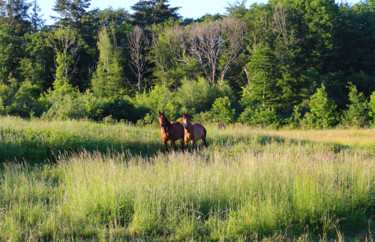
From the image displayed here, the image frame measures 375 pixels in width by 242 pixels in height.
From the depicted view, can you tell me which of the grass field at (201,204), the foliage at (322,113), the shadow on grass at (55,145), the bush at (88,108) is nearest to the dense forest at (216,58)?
the foliage at (322,113)

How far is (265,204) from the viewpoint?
5.50 metres

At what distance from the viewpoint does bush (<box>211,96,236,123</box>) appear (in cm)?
3247

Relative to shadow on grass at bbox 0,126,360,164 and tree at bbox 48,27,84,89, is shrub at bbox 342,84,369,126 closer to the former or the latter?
shadow on grass at bbox 0,126,360,164

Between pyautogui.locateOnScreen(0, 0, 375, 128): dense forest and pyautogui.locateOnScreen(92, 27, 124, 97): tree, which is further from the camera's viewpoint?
pyautogui.locateOnScreen(92, 27, 124, 97): tree

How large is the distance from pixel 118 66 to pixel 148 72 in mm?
6262

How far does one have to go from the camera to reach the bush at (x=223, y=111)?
32.5 metres

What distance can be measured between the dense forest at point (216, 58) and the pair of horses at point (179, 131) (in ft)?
62.6

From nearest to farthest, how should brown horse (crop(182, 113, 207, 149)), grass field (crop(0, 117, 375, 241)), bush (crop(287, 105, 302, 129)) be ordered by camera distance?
grass field (crop(0, 117, 375, 241)), brown horse (crop(182, 113, 207, 149)), bush (crop(287, 105, 302, 129))

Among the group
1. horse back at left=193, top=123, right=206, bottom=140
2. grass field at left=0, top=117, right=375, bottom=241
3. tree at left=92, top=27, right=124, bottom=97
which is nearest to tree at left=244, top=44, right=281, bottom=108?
tree at left=92, top=27, right=124, bottom=97

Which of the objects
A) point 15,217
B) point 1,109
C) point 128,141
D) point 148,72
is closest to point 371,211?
point 15,217

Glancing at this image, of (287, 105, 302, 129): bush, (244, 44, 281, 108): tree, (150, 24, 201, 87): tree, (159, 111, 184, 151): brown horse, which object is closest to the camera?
(159, 111, 184, 151): brown horse

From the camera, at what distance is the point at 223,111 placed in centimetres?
3275

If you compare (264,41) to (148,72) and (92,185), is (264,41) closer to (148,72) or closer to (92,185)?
(148,72)

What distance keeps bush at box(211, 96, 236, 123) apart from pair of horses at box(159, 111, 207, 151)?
1960 centimetres
